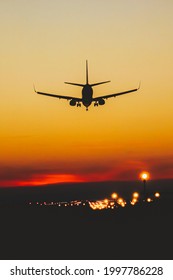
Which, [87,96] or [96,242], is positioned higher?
[87,96]

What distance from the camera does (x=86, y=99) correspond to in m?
74.2

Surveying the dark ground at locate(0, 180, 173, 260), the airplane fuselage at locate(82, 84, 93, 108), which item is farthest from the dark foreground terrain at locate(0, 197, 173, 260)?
the airplane fuselage at locate(82, 84, 93, 108)

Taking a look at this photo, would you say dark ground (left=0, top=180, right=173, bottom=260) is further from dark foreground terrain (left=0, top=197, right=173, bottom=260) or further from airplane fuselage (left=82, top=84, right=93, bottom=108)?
airplane fuselage (left=82, top=84, right=93, bottom=108)

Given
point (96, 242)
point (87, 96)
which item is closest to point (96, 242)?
point (96, 242)

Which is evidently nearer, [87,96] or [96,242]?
[96,242]

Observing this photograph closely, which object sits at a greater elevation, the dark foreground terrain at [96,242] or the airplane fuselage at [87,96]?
the airplane fuselage at [87,96]

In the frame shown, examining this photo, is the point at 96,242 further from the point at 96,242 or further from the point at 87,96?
the point at 87,96

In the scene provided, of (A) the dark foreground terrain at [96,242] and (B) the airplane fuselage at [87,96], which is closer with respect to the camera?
(A) the dark foreground terrain at [96,242]

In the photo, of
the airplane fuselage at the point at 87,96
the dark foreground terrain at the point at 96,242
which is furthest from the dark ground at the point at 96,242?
the airplane fuselage at the point at 87,96

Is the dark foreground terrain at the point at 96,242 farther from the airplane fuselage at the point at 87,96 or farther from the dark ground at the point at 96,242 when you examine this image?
the airplane fuselage at the point at 87,96

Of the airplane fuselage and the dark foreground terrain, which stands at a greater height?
the airplane fuselage

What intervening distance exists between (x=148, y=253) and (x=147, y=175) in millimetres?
15176

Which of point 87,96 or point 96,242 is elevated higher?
point 87,96
